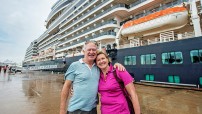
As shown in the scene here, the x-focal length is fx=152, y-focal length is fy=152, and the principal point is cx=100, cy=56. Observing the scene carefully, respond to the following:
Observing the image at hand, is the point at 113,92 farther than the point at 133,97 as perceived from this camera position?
Yes

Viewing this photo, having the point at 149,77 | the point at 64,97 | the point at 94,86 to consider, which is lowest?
the point at 149,77

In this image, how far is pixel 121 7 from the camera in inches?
805

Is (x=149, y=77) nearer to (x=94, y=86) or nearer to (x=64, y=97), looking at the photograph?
(x=94, y=86)

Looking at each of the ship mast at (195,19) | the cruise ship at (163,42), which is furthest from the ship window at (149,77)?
the ship mast at (195,19)

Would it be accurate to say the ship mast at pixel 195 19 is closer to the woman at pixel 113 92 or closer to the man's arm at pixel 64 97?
the woman at pixel 113 92

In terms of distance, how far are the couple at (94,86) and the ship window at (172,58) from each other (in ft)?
33.4

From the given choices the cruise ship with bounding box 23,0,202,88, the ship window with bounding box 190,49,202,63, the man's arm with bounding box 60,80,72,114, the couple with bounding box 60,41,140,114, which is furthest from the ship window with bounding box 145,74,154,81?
the man's arm with bounding box 60,80,72,114

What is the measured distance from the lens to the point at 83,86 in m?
2.42

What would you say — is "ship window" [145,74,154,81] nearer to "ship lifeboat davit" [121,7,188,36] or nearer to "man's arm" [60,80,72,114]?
"ship lifeboat davit" [121,7,188,36]

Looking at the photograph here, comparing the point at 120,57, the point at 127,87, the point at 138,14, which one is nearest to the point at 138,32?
the point at 120,57

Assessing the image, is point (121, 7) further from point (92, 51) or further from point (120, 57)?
point (92, 51)

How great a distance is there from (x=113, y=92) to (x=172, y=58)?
1061 cm

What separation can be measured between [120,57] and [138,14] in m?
7.90

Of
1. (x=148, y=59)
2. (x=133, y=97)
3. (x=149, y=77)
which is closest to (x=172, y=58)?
(x=148, y=59)
